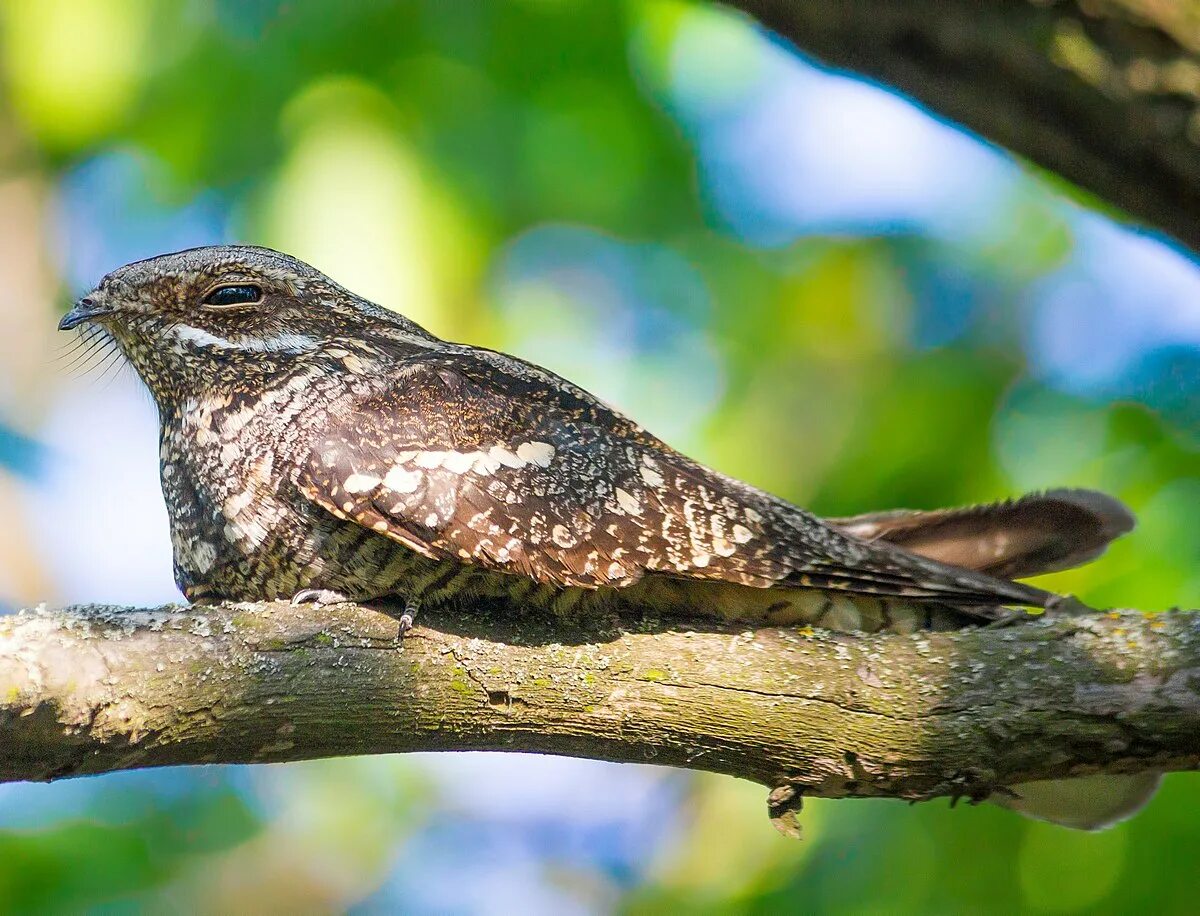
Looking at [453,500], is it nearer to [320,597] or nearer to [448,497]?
[448,497]

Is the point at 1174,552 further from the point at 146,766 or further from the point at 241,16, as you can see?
the point at 241,16

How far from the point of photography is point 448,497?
2.62 metres

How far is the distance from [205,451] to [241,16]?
2.98 m

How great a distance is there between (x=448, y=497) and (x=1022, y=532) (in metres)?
1.60

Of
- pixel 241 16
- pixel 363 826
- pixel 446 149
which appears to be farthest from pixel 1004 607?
pixel 241 16

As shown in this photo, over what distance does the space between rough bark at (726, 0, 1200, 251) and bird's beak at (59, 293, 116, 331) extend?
1.95m

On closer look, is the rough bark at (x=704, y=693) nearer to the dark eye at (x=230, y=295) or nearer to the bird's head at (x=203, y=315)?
the bird's head at (x=203, y=315)

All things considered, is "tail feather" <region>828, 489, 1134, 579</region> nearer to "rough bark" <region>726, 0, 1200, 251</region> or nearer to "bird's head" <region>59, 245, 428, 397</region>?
"rough bark" <region>726, 0, 1200, 251</region>

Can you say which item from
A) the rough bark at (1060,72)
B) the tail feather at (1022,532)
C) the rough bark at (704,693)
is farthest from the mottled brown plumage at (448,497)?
the rough bark at (1060,72)

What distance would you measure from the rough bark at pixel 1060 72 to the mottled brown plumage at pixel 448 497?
111cm

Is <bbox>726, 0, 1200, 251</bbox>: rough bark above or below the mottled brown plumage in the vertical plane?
above


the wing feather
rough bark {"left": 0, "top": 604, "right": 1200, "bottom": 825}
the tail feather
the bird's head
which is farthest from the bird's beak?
the tail feather

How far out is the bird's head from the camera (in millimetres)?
3107

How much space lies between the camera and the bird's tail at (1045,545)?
10.1ft
